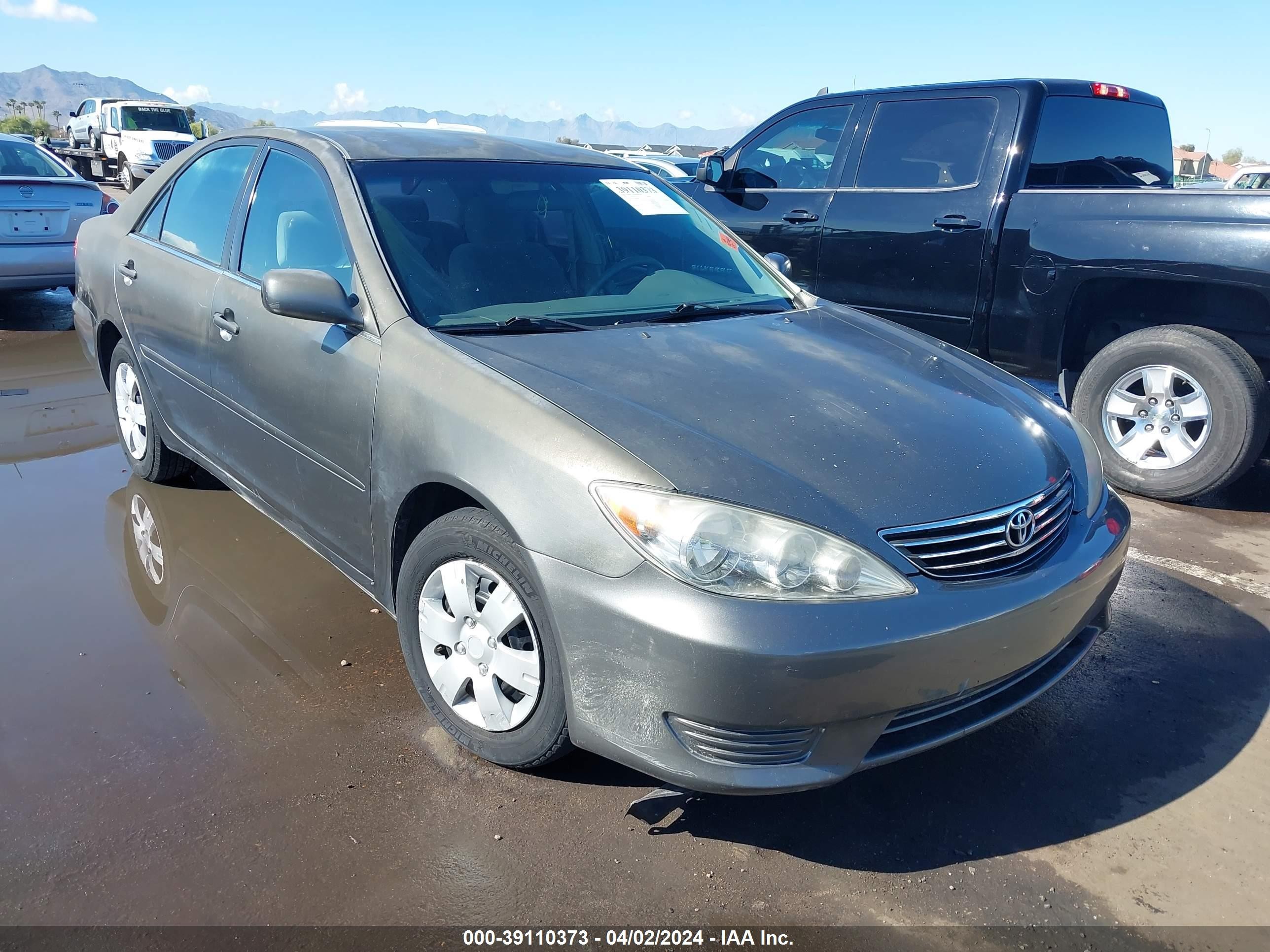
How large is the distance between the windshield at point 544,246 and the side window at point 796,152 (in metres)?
2.56

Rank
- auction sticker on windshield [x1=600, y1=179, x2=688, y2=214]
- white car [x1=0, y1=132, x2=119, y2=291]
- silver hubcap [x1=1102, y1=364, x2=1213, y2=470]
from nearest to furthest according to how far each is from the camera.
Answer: auction sticker on windshield [x1=600, y1=179, x2=688, y2=214], silver hubcap [x1=1102, y1=364, x2=1213, y2=470], white car [x1=0, y1=132, x2=119, y2=291]

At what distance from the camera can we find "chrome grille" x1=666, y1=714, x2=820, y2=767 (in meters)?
2.14

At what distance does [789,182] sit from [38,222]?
605cm

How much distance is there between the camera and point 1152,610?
3.66 metres

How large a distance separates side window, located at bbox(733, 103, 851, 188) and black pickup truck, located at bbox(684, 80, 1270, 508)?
1 centimetres

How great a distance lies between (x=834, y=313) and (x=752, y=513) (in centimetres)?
162

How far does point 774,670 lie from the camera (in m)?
2.03

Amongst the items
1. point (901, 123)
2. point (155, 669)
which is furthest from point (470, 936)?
point (901, 123)

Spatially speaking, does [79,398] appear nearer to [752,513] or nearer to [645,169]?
[645,169]

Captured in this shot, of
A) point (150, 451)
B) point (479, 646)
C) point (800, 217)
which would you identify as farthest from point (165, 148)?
point (479, 646)

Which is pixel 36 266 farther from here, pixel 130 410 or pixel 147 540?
pixel 147 540

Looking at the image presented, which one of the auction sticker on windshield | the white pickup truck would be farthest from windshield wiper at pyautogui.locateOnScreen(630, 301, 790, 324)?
the white pickup truck

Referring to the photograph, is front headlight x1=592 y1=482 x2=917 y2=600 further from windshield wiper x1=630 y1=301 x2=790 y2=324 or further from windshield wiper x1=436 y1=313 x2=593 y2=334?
windshield wiper x1=630 y1=301 x2=790 y2=324

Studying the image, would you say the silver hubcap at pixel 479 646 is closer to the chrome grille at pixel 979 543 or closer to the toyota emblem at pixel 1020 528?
the chrome grille at pixel 979 543
